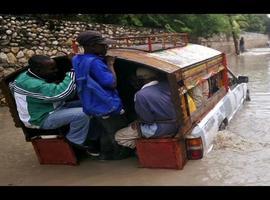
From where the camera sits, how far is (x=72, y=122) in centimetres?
565

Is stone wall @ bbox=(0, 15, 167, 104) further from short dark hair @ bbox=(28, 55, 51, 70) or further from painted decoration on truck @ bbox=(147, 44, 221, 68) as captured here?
short dark hair @ bbox=(28, 55, 51, 70)

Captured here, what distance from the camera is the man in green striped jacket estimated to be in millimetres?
5461

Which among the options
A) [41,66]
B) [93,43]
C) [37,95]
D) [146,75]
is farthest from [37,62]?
[146,75]

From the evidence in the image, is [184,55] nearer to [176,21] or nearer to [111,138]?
[111,138]

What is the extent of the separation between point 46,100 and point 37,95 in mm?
135

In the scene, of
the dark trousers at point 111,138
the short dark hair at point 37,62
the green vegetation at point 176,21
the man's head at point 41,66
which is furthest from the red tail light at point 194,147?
the green vegetation at point 176,21

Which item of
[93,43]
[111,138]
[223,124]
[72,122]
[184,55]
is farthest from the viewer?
[223,124]

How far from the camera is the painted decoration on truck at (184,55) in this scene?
578cm

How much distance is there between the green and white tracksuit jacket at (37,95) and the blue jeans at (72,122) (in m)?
0.10

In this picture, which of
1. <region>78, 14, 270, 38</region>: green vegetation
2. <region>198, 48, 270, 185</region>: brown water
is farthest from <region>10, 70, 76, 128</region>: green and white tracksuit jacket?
<region>78, 14, 270, 38</region>: green vegetation

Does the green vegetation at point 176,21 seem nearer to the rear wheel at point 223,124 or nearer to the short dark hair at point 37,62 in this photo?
the rear wheel at point 223,124

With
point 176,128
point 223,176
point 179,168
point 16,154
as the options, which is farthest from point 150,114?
point 16,154
